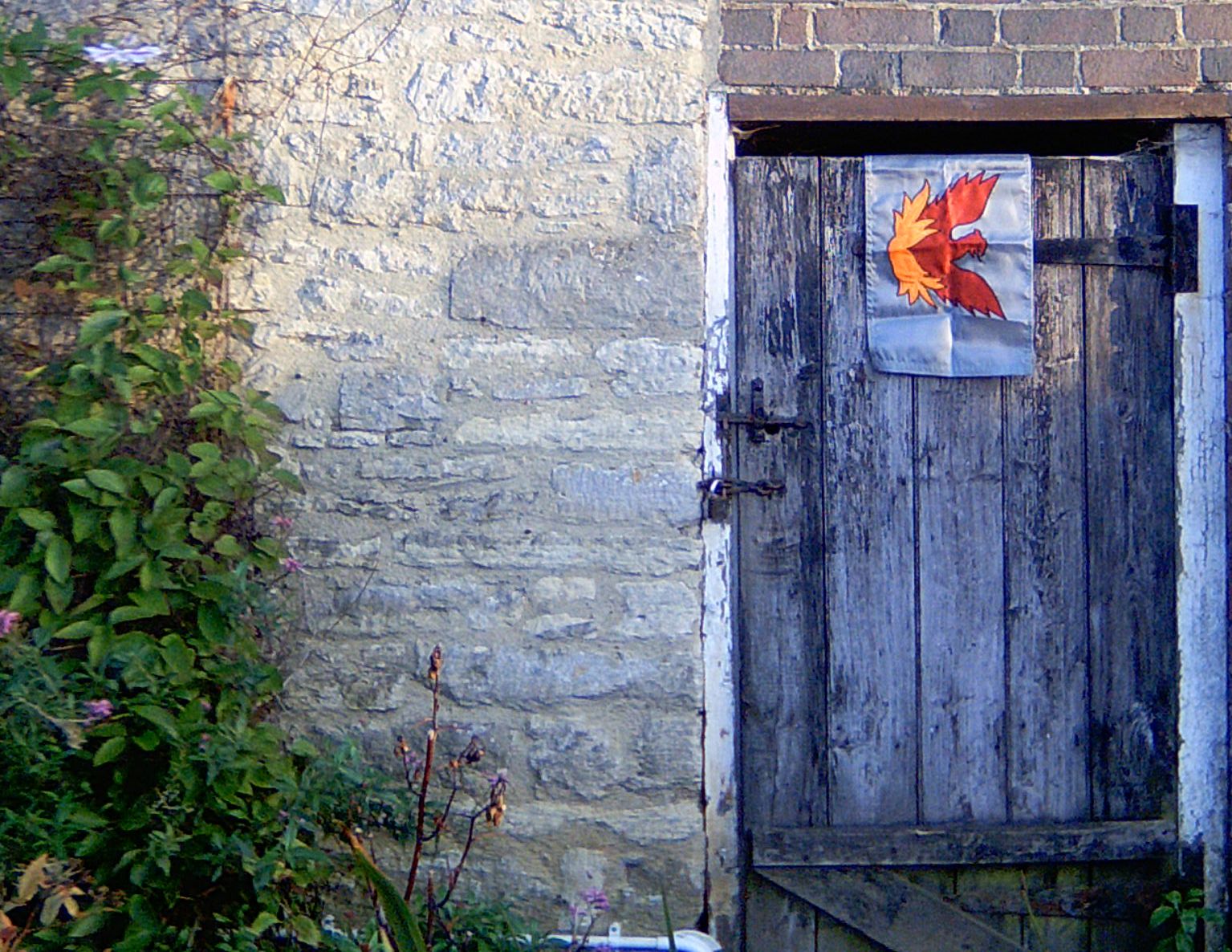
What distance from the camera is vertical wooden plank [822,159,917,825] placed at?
312 cm

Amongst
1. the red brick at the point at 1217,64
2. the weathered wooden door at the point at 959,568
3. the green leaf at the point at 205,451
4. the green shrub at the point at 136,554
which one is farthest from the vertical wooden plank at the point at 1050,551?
the green leaf at the point at 205,451

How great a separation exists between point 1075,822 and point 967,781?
0.28 m

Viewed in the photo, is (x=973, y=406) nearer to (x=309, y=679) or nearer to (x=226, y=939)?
(x=309, y=679)

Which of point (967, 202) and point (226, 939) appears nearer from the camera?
point (226, 939)

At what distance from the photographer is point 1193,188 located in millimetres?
3113

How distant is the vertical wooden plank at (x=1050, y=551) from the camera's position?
313 centimetres

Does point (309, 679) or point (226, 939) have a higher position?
point (309, 679)

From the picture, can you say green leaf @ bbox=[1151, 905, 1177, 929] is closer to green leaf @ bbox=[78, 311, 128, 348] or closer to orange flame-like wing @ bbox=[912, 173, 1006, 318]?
orange flame-like wing @ bbox=[912, 173, 1006, 318]

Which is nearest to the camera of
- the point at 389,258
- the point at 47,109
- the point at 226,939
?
the point at 226,939

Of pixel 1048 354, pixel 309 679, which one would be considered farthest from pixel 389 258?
pixel 1048 354

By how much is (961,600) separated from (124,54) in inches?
91.1

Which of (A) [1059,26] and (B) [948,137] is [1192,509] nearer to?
(B) [948,137]

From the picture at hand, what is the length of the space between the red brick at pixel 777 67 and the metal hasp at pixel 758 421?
69 cm

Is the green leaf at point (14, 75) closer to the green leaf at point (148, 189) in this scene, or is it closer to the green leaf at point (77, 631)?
the green leaf at point (148, 189)
